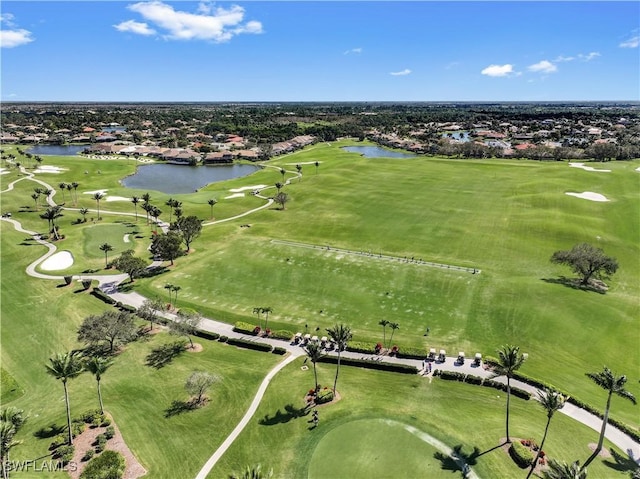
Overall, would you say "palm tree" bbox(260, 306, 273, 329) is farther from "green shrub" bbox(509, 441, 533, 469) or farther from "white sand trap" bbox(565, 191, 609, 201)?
"white sand trap" bbox(565, 191, 609, 201)

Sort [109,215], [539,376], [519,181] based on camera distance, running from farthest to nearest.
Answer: [519,181] → [109,215] → [539,376]

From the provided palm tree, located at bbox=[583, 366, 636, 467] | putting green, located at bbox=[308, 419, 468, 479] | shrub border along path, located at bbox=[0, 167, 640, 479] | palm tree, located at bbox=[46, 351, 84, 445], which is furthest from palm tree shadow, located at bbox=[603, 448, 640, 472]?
palm tree, located at bbox=[46, 351, 84, 445]

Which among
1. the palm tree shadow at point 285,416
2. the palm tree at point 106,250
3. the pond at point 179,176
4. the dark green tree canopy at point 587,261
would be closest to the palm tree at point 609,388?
the palm tree shadow at point 285,416

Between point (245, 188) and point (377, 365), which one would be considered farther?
point (245, 188)

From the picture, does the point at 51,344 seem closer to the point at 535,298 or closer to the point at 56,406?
the point at 56,406

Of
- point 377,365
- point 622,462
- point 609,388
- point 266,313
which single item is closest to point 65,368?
point 266,313

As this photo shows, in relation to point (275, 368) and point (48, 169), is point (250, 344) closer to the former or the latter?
point (275, 368)

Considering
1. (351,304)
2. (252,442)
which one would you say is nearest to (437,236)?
(351,304)
